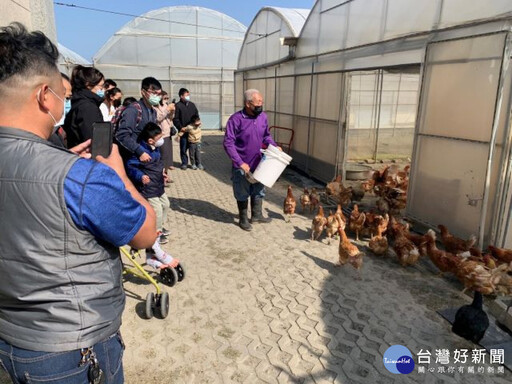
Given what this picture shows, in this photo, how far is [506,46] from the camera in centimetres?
406

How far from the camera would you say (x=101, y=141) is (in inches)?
60.7

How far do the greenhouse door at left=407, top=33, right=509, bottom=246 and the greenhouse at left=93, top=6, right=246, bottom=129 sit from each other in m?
15.0

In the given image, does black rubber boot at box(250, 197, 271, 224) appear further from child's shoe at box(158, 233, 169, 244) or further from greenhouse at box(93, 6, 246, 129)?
greenhouse at box(93, 6, 246, 129)

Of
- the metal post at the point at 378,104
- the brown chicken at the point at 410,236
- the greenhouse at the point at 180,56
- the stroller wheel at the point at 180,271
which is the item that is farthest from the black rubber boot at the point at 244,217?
the greenhouse at the point at 180,56

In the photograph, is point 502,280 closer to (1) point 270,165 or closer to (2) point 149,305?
(1) point 270,165

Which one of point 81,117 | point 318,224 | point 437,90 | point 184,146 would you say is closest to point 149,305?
point 81,117

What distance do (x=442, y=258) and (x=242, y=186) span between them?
2.94m

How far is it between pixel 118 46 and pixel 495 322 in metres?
19.4

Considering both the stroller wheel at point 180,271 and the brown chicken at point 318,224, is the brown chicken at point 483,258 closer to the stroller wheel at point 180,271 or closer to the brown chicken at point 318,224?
the brown chicken at point 318,224

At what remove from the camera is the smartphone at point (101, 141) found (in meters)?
1.52

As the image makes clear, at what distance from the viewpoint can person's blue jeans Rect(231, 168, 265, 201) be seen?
18.1 ft

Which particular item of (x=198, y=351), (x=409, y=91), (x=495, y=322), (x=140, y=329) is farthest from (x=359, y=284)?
(x=409, y=91)

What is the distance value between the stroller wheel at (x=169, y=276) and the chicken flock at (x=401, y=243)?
201 centimetres

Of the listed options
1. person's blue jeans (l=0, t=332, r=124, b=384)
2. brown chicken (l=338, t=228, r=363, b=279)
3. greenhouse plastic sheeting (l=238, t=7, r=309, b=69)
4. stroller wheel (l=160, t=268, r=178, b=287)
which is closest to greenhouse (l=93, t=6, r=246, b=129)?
greenhouse plastic sheeting (l=238, t=7, r=309, b=69)
